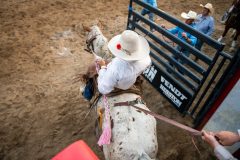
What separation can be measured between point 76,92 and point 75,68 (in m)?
0.89

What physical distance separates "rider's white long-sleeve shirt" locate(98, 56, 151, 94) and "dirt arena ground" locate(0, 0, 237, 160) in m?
1.57

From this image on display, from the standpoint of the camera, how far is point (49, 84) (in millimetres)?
5184

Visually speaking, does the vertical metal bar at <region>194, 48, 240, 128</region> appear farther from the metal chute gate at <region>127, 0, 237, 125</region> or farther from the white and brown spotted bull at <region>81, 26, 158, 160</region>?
the white and brown spotted bull at <region>81, 26, 158, 160</region>

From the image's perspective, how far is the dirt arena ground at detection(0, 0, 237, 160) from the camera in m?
4.00

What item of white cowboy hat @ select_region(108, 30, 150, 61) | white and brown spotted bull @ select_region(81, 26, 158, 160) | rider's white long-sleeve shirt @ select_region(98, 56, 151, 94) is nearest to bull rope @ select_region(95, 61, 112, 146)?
white and brown spotted bull @ select_region(81, 26, 158, 160)

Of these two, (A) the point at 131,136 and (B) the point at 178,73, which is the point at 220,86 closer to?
(B) the point at 178,73

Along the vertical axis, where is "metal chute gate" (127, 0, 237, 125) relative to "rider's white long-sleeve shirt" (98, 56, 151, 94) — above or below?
below

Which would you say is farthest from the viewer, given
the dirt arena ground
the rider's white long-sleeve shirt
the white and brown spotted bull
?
the dirt arena ground

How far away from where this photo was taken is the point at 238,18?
6.54 m

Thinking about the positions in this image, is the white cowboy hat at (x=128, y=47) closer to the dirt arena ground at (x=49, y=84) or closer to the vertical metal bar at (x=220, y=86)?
the vertical metal bar at (x=220, y=86)

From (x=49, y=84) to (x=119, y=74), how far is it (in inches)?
115

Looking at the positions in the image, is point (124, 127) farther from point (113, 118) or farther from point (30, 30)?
point (30, 30)

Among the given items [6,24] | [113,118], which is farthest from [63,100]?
[6,24]

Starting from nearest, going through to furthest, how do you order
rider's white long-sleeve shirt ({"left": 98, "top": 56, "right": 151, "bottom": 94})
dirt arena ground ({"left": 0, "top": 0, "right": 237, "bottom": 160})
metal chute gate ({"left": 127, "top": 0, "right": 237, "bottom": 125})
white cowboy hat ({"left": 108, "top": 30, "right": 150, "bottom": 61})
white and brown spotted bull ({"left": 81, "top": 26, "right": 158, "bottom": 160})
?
white and brown spotted bull ({"left": 81, "top": 26, "right": 158, "bottom": 160}) < white cowboy hat ({"left": 108, "top": 30, "right": 150, "bottom": 61}) < rider's white long-sleeve shirt ({"left": 98, "top": 56, "right": 151, "bottom": 94}) < metal chute gate ({"left": 127, "top": 0, "right": 237, "bottom": 125}) < dirt arena ground ({"left": 0, "top": 0, "right": 237, "bottom": 160})
